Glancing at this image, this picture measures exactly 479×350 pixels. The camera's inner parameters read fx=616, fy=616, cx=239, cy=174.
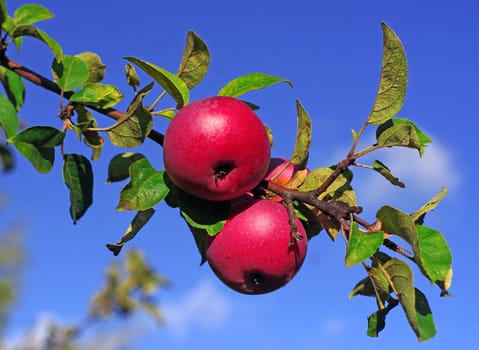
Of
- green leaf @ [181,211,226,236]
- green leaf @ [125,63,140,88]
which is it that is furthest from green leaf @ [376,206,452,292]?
green leaf @ [125,63,140,88]

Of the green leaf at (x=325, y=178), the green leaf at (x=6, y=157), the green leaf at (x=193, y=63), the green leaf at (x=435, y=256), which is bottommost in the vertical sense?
the green leaf at (x=6, y=157)

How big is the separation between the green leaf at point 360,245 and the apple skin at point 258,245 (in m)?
0.14

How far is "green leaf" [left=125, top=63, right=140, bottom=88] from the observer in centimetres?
123

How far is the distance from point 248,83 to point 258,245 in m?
0.28

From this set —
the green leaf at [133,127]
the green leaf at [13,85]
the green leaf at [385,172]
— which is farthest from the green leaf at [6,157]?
the green leaf at [385,172]

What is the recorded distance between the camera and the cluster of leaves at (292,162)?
0.93 meters

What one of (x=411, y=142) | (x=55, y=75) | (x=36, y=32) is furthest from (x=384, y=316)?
(x=36, y=32)

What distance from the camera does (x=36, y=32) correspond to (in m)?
1.33

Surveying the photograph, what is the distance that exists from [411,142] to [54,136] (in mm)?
627

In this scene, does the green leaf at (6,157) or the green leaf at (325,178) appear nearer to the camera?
the green leaf at (325,178)

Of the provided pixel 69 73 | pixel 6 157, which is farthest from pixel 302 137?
pixel 6 157

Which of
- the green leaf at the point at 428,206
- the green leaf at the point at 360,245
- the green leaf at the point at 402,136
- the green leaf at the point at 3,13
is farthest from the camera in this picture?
the green leaf at the point at 3,13

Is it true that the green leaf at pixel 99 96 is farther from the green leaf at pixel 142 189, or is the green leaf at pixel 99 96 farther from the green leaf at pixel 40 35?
the green leaf at pixel 142 189

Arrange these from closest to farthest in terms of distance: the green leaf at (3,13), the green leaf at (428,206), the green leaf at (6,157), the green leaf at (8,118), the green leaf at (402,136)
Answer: the green leaf at (402,136), the green leaf at (428,206), the green leaf at (8,118), the green leaf at (3,13), the green leaf at (6,157)
